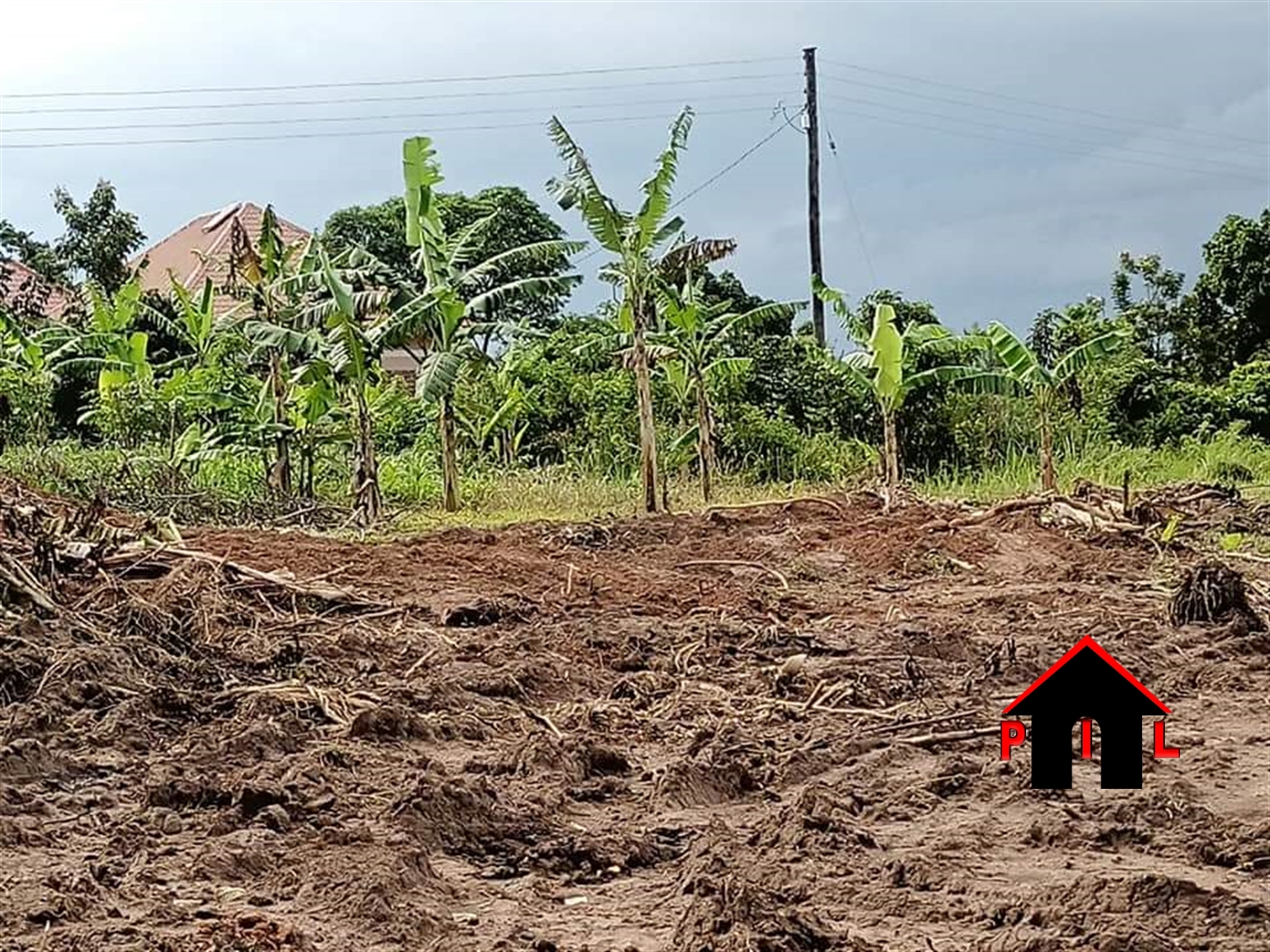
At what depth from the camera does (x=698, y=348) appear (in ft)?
A: 49.6

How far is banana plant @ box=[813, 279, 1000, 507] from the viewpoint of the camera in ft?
46.8

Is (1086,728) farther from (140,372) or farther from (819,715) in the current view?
(140,372)

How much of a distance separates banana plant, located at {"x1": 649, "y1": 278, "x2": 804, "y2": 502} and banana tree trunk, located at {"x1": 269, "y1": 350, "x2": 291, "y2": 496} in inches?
155

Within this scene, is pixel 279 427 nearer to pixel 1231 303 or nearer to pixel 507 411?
pixel 507 411

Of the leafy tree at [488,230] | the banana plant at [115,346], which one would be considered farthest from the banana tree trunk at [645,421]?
the leafy tree at [488,230]

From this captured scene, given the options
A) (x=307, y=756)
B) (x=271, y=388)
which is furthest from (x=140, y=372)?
(x=307, y=756)

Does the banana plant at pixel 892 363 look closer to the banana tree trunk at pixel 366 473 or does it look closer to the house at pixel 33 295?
the banana tree trunk at pixel 366 473

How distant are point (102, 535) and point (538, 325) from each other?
75.3 feet

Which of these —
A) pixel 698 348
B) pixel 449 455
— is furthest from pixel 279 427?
pixel 698 348

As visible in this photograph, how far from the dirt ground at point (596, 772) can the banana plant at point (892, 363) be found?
5638mm

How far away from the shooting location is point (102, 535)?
765 cm

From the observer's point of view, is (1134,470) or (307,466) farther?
(1134,470)

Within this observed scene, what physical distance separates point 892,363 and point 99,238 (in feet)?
48.6

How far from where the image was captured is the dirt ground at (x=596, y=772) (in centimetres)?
339
